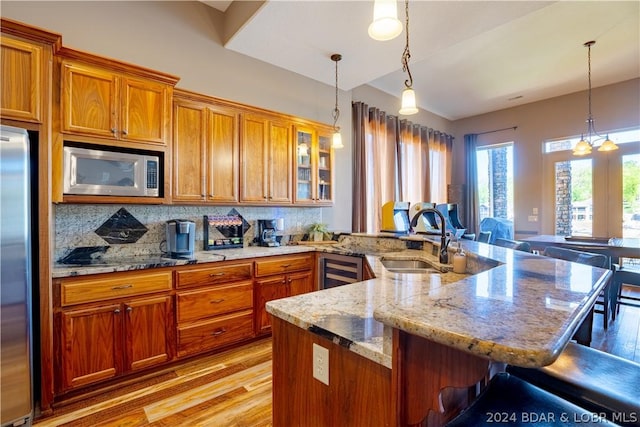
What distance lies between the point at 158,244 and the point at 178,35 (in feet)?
6.93

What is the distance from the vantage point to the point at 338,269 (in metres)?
3.09

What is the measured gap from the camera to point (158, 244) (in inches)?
113

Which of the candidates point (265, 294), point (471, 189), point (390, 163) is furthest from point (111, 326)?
point (471, 189)

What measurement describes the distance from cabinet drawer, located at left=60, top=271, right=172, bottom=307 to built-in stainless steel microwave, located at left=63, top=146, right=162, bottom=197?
0.67m

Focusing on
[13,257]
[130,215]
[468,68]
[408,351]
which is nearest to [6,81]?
[13,257]

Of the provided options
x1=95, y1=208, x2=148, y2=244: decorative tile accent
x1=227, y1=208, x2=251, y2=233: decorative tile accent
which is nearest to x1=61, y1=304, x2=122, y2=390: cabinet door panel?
x1=95, y1=208, x2=148, y2=244: decorative tile accent

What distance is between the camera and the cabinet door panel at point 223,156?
9.65 feet

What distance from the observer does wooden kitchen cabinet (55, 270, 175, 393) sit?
199 centimetres

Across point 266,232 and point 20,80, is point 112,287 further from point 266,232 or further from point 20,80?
point 266,232

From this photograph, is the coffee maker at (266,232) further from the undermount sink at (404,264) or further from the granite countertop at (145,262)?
the undermount sink at (404,264)

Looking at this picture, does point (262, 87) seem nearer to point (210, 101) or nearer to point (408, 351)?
point (210, 101)

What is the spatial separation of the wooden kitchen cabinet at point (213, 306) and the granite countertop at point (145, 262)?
0.26ft

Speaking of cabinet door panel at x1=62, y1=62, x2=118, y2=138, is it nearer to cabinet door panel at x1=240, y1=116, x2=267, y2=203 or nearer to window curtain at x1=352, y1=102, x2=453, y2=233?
cabinet door panel at x1=240, y1=116, x2=267, y2=203

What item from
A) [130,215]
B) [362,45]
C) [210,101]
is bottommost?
[130,215]
